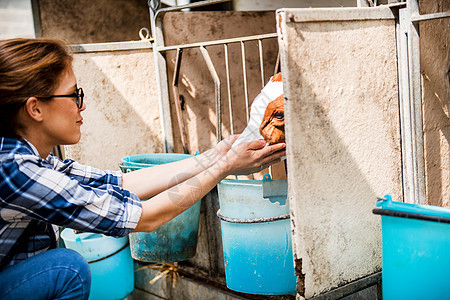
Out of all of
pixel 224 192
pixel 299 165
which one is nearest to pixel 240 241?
pixel 224 192

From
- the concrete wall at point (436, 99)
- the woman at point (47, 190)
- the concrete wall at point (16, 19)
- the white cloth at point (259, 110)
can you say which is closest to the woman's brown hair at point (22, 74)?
the woman at point (47, 190)

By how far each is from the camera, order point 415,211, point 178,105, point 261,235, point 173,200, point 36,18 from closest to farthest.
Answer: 1. point 415,211
2. point 173,200
3. point 261,235
4. point 178,105
5. point 36,18

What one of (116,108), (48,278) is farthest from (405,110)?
(116,108)

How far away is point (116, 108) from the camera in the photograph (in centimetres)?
385

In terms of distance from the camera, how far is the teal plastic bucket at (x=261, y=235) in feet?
8.43

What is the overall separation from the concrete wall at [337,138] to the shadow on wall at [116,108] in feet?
6.62

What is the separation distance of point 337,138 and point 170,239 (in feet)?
4.96

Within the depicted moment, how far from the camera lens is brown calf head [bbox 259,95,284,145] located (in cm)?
227

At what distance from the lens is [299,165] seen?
2092 mm

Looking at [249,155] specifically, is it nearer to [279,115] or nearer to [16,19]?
[279,115]

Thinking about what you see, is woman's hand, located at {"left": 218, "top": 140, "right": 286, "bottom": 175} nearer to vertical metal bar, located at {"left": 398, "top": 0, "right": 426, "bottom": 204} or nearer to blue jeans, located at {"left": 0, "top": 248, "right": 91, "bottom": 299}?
vertical metal bar, located at {"left": 398, "top": 0, "right": 426, "bottom": 204}

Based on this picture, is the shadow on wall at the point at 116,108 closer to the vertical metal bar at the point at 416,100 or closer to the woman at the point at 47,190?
the woman at the point at 47,190

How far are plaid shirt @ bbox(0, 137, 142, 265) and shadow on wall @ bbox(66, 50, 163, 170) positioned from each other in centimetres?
177

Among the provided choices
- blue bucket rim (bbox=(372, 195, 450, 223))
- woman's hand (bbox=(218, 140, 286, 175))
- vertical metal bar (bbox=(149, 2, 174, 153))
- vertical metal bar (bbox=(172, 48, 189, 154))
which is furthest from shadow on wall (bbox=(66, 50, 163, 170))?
blue bucket rim (bbox=(372, 195, 450, 223))
